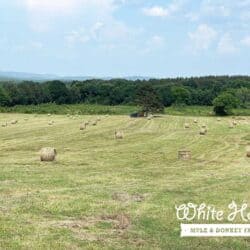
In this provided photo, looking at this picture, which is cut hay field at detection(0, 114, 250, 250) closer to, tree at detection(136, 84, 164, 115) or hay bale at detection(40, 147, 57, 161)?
hay bale at detection(40, 147, 57, 161)

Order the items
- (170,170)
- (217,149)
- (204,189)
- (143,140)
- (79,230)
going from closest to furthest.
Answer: (79,230), (204,189), (170,170), (217,149), (143,140)

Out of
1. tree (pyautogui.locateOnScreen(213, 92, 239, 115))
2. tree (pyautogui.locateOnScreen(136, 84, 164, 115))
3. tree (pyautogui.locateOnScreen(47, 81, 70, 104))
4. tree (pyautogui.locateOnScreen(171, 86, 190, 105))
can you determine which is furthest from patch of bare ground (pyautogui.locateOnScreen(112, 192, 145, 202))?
tree (pyautogui.locateOnScreen(47, 81, 70, 104))

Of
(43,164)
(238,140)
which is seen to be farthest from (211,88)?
(43,164)

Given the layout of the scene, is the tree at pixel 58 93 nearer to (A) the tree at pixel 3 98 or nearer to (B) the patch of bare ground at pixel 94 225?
(A) the tree at pixel 3 98

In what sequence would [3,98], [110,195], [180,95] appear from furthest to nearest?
[180,95]
[3,98]
[110,195]

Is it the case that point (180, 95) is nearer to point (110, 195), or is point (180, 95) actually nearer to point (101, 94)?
point (101, 94)

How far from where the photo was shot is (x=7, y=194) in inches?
595

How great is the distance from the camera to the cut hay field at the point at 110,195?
11164 millimetres

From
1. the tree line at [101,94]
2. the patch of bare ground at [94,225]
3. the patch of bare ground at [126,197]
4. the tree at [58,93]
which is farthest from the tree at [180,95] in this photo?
the patch of bare ground at [94,225]

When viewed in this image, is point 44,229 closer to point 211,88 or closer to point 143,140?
point 143,140

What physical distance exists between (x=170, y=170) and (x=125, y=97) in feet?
349

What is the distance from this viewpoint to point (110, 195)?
15297mm

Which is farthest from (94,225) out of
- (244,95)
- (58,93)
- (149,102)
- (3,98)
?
(244,95)

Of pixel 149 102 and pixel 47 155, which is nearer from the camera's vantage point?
pixel 47 155
